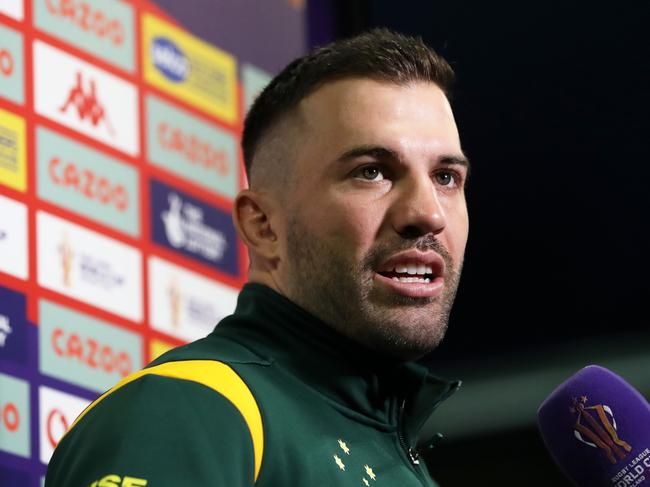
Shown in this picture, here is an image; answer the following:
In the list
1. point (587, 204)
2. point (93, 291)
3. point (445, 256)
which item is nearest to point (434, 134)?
point (445, 256)

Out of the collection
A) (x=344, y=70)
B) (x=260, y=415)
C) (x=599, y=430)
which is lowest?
(x=599, y=430)

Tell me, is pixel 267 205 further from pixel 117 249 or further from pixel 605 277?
pixel 605 277

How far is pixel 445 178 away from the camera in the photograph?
1.79 meters

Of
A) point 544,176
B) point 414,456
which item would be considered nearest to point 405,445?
point 414,456

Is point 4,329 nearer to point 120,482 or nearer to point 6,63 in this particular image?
point 6,63

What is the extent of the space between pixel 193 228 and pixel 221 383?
42.5 inches

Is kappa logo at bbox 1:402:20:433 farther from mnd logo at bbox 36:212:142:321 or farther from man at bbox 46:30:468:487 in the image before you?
man at bbox 46:30:468:487

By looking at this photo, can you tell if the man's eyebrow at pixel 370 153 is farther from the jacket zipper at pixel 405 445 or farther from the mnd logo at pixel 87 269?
the mnd logo at pixel 87 269

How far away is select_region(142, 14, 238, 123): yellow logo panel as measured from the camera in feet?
8.32

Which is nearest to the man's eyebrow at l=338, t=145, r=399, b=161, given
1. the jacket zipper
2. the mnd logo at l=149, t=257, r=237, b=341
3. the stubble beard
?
the stubble beard

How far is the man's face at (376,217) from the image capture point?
5.54ft

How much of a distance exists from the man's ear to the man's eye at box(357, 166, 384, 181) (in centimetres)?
14

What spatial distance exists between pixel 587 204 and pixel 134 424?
2224 mm

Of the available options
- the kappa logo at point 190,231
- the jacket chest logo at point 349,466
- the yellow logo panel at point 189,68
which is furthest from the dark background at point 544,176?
the jacket chest logo at point 349,466
